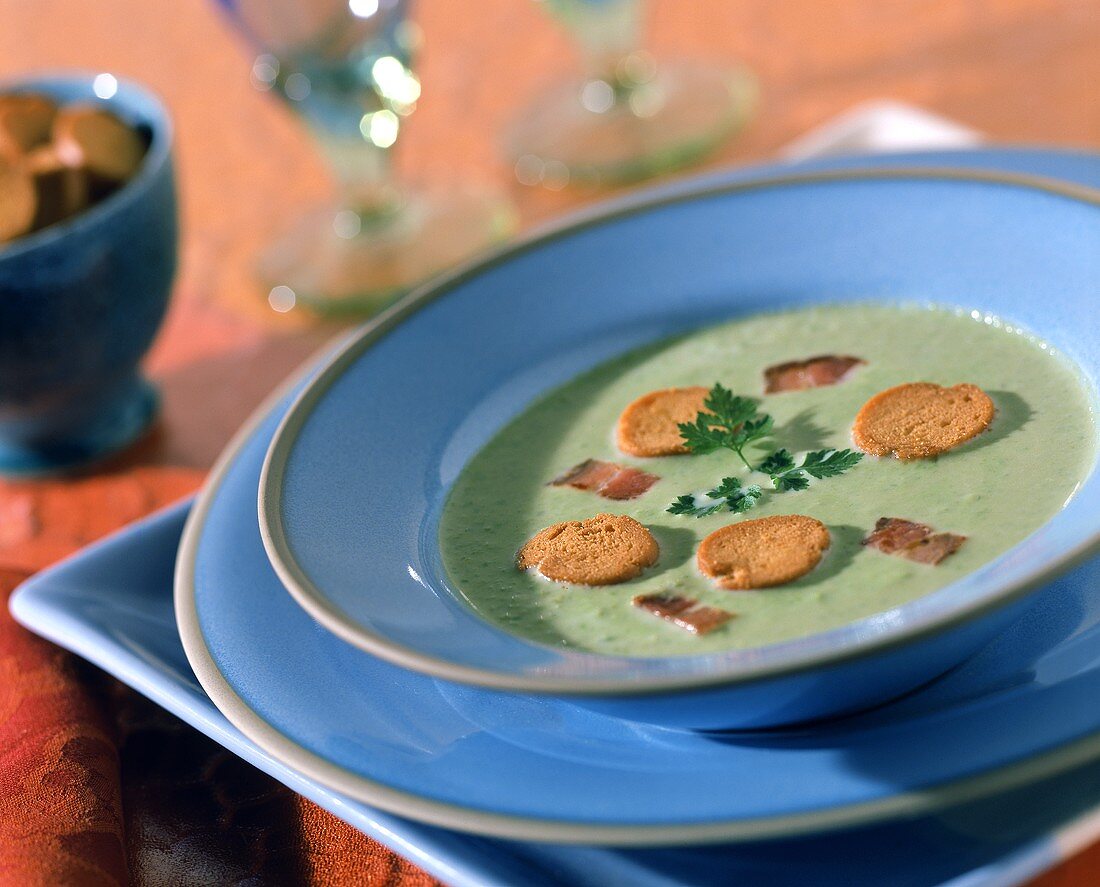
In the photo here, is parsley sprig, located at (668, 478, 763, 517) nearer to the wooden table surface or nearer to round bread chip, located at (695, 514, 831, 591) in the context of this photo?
round bread chip, located at (695, 514, 831, 591)

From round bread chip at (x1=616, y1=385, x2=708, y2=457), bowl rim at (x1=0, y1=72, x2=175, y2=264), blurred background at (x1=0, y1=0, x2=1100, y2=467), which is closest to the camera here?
round bread chip at (x1=616, y1=385, x2=708, y2=457)

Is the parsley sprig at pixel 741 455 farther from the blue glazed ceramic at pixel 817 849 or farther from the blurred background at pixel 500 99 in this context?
the blurred background at pixel 500 99

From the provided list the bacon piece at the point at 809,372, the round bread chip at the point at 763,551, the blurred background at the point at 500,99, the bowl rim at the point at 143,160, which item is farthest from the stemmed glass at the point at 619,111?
the round bread chip at the point at 763,551

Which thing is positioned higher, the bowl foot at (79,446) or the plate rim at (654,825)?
the plate rim at (654,825)

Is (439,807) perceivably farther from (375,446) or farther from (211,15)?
(211,15)

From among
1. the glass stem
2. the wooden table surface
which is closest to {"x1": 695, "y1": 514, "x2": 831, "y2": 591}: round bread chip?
the wooden table surface

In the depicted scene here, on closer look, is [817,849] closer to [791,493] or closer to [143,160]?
[791,493]

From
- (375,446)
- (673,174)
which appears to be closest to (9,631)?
(375,446)
